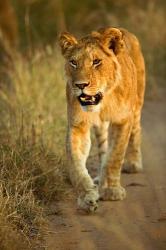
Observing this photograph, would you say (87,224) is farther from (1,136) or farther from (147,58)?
(147,58)

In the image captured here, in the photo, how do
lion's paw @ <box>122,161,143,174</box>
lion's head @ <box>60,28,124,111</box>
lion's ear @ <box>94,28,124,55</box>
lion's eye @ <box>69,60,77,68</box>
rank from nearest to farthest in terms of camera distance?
1. lion's head @ <box>60,28,124,111</box>
2. lion's eye @ <box>69,60,77,68</box>
3. lion's ear @ <box>94,28,124,55</box>
4. lion's paw @ <box>122,161,143,174</box>

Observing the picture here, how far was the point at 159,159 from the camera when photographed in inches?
335

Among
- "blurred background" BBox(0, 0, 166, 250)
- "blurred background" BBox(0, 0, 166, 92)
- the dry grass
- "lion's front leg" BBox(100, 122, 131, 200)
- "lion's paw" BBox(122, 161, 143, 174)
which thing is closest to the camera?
the dry grass

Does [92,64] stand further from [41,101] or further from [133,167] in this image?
[41,101]

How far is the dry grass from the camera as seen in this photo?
586 centimetres

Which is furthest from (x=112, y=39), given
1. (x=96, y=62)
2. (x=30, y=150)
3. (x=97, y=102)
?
(x=30, y=150)

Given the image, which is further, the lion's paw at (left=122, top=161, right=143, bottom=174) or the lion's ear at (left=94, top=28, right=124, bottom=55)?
the lion's paw at (left=122, top=161, right=143, bottom=174)

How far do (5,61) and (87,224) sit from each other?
6415 mm

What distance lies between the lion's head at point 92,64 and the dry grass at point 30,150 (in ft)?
2.33

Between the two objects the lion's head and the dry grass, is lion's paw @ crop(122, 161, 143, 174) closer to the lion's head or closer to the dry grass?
the dry grass

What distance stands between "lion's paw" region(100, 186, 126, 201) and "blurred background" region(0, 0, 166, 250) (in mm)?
304

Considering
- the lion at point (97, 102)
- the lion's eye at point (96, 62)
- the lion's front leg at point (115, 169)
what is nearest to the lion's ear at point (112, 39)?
the lion at point (97, 102)

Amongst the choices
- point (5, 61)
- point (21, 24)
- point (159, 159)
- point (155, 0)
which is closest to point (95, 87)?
point (159, 159)

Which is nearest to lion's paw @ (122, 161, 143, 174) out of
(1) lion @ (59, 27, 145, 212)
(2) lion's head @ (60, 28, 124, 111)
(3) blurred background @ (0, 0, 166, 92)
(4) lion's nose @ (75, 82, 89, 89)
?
(1) lion @ (59, 27, 145, 212)
